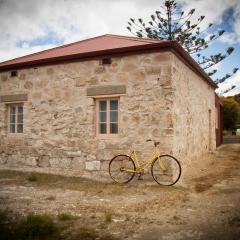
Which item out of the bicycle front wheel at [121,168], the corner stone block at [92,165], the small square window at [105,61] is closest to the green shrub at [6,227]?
the bicycle front wheel at [121,168]

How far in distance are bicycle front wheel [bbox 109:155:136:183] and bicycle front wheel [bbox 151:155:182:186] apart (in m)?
0.60

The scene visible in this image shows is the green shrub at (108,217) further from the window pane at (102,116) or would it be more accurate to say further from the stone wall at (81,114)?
the window pane at (102,116)

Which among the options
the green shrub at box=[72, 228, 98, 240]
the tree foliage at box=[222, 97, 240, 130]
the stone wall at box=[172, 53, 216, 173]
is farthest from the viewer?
the tree foliage at box=[222, 97, 240, 130]

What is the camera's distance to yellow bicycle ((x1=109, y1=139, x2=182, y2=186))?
7.80m

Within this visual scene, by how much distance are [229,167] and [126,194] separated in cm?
534

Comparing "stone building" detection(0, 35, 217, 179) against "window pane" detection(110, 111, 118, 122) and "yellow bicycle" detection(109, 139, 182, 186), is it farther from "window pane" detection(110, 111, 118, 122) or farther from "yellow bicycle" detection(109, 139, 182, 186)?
"yellow bicycle" detection(109, 139, 182, 186)

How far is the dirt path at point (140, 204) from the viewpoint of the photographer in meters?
4.47

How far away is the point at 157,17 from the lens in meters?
23.5

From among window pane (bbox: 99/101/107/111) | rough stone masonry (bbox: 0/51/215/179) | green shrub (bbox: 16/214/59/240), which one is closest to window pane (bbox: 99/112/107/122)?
window pane (bbox: 99/101/107/111)

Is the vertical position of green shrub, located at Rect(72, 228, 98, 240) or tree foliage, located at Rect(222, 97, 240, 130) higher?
tree foliage, located at Rect(222, 97, 240, 130)

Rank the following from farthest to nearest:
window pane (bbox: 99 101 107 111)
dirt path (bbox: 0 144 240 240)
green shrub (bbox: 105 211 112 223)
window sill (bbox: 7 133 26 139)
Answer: window sill (bbox: 7 133 26 139) < window pane (bbox: 99 101 107 111) < green shrub (bbox: 105 211 112 223) < dirt path (bbox: 0 144 240 240)

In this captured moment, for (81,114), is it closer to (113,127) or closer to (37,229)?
Result: (113,127)

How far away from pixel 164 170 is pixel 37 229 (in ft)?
13.9

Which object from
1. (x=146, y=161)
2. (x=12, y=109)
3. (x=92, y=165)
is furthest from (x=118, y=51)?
(x=12, y=109)
